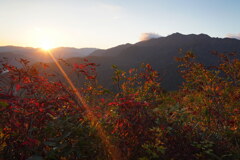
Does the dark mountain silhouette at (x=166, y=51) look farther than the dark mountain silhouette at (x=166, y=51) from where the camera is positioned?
Yes

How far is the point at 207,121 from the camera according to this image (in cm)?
502

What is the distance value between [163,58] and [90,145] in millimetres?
92038

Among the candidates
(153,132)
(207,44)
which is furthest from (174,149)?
(207,44)

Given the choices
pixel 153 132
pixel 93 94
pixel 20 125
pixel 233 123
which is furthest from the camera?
pixel 93 94

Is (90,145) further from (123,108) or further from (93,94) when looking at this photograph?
(93,94)

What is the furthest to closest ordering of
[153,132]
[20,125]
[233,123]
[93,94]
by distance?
[93,94], [233,123], [153,132], [20,125]

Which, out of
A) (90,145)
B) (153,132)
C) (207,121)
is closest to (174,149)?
(153,132)

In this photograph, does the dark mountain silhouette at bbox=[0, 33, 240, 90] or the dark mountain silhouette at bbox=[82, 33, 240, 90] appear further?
the dark mountain silhouette at bbox=[82, 33, 240, 90]

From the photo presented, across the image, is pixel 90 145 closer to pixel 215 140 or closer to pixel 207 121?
pixel 215 140

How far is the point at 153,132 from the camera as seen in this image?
3.48 meters

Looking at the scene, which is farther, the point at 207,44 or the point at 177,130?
the point at 207,44

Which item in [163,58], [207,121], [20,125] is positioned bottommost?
[163,58]

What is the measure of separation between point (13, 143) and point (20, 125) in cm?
34

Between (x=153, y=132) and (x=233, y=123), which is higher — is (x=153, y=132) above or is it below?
above
